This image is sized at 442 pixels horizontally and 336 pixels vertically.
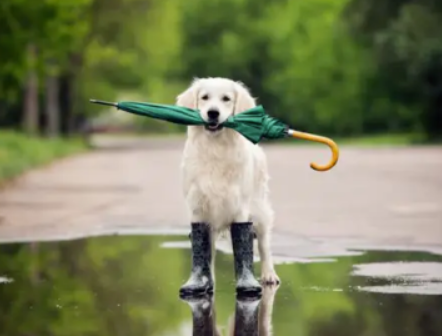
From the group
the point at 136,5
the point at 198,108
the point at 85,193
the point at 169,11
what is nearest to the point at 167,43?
the point at 169,11

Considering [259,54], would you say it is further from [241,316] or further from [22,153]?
[241,316]

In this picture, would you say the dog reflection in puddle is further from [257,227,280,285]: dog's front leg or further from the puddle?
[257,227,280,285]: dog's front leg

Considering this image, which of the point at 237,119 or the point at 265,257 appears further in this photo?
the point at 265,257

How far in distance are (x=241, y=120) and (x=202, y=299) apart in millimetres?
1402

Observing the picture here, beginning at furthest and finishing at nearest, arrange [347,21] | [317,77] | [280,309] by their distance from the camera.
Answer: [317,77]
[347,21]
[280,309]

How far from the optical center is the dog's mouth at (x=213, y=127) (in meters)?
9.88

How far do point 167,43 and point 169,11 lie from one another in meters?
1.81

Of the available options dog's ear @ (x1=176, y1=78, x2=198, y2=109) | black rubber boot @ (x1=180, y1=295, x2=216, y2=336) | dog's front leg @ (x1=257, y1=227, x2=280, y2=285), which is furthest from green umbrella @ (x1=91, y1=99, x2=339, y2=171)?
black rubber boot @ (x1=180, y1=295, x2=216, y2=336)

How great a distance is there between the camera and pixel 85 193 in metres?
25.3

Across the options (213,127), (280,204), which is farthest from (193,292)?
(280,204)

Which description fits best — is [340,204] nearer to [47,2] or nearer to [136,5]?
[47,2]

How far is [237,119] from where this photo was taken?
392 inches

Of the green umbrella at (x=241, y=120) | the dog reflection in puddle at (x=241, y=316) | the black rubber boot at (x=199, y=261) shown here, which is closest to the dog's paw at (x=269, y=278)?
the dog reflection in puddle at (x=241, y=316)

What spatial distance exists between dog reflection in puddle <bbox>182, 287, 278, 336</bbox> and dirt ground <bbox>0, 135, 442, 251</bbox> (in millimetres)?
5071
